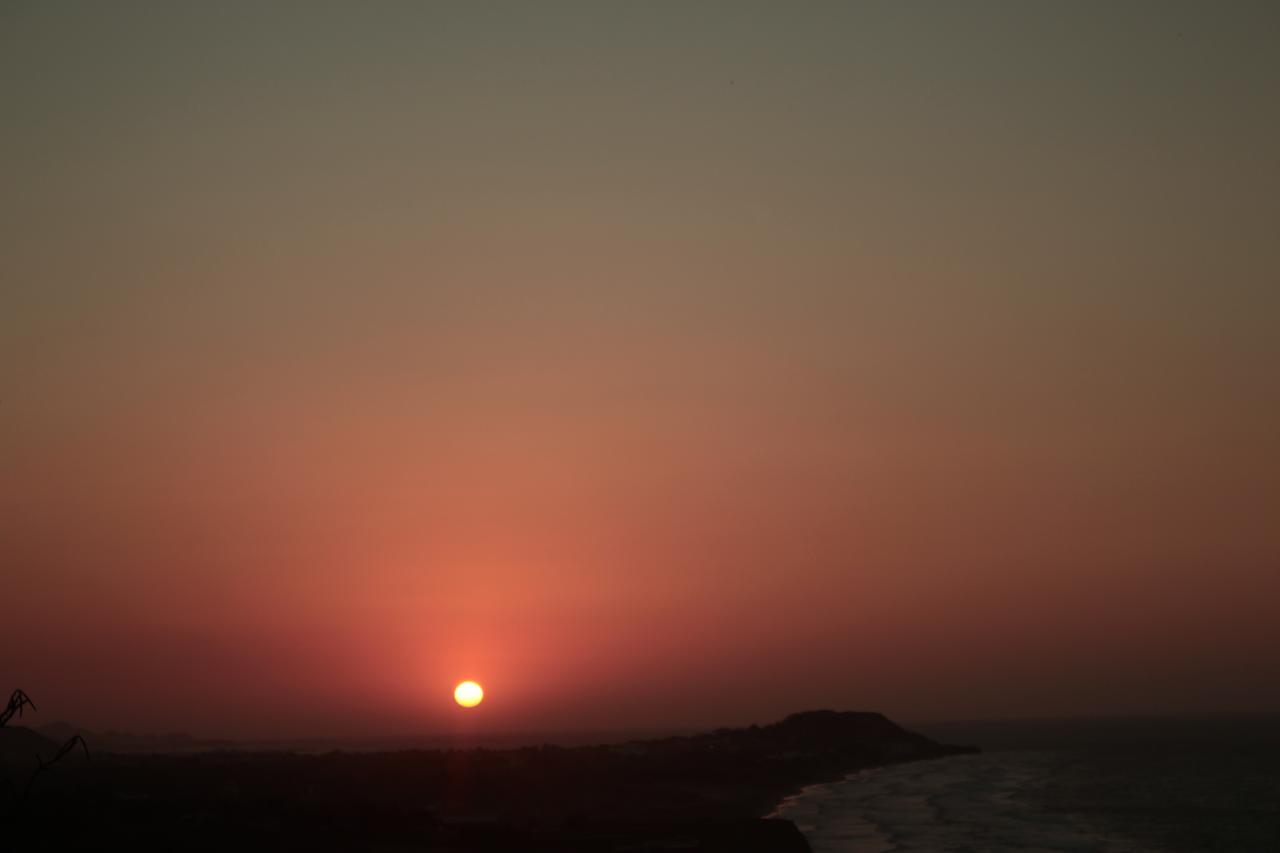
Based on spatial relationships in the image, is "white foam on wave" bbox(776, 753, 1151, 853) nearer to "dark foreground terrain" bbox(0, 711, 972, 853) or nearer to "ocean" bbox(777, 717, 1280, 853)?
"ocean" bbox(777, 717, 1280, 853)

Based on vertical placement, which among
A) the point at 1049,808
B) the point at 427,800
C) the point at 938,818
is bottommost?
the point at 938,818

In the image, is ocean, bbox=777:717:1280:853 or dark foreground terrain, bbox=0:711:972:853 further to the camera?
ocean, bbox=777:717:1280:853

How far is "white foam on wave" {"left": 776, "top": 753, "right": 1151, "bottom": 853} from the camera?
169ft

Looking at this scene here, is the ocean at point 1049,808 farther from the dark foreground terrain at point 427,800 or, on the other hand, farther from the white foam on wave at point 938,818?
the dark foreground terrain at point 427,800

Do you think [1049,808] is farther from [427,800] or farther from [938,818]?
[427,800]

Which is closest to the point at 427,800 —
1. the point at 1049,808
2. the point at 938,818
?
the point at 938,818

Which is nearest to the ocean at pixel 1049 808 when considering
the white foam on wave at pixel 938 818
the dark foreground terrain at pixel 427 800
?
the white foam on wave at pixel 938 818

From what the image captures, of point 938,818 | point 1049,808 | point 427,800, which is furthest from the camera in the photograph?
point 1049,808

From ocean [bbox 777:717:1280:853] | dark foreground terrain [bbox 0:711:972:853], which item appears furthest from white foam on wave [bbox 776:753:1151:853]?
dark foreground terrain [bbox 0:711:972:853]

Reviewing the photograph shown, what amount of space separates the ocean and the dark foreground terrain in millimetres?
4423

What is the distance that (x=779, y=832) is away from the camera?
52.6 meters

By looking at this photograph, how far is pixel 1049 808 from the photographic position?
7100 centimetres

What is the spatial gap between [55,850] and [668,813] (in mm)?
36792

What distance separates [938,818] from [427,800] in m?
26.8
